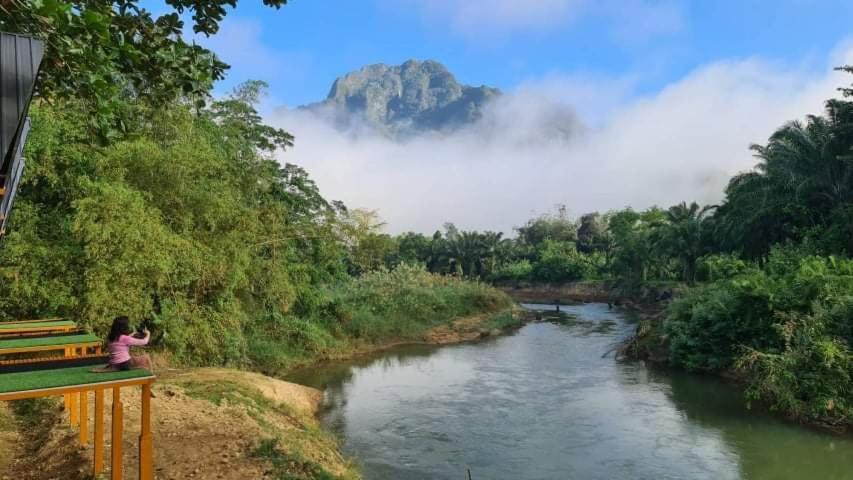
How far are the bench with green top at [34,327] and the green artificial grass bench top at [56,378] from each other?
127 inches

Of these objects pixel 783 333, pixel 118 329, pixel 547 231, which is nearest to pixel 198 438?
pixel 118 329

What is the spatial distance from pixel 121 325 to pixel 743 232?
88.9ft

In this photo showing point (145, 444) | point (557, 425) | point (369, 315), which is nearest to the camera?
point (145, 444)

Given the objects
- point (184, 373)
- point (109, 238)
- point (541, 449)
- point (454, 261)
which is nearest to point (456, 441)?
point (541, 449)

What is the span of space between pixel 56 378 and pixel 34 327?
4.13 meters

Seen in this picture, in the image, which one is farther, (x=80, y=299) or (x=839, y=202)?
(x=839, y=202)

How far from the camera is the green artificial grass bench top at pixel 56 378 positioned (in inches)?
186

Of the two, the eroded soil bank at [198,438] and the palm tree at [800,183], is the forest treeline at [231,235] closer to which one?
the palm tree at [800,183]

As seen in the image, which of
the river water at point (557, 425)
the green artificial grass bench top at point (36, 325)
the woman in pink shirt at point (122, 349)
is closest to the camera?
the woman in pink shirt at point (122, 349)

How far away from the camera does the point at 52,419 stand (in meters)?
9.31

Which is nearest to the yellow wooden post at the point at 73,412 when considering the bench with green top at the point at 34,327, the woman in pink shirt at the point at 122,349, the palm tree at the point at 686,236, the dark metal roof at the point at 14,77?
the bench with green top at the point at 34,327

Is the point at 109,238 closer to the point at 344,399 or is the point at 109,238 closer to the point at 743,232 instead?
the point at 344,399

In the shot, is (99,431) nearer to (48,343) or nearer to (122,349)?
(122,349)

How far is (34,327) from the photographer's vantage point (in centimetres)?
849
